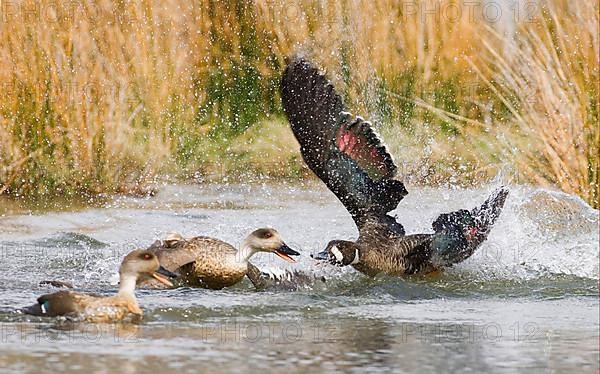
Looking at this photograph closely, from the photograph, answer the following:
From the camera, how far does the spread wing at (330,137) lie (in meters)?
10.6

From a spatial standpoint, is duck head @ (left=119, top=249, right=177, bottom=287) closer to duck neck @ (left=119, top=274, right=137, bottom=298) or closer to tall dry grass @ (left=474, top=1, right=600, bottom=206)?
duck neck @ (left=119, top=274, right=137, bottom=298)

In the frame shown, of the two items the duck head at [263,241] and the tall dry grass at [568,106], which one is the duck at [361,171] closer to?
the duck head at [263,241]

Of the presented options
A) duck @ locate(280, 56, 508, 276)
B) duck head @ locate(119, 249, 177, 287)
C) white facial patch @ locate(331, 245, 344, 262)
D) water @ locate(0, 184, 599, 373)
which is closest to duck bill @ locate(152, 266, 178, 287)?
duck head @ locate(119, 249, 177, 287)

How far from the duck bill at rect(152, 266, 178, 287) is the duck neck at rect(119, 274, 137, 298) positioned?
0.77 feet

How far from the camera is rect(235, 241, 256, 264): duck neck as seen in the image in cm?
1004

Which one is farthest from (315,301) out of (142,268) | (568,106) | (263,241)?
(568,106)

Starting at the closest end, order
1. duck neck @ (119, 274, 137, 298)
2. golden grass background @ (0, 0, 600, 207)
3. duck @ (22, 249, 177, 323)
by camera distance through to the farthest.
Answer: duck @ (22, 249, 177, 323)
duck neck @ (119, 274, 137, 298)
golden grass background @ (0, 0, 600, 207)

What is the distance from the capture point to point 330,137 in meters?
10.6

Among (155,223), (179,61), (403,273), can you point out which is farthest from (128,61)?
(403,273)

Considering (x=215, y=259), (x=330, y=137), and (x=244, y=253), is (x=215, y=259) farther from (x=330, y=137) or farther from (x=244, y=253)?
(x=330, y=137)

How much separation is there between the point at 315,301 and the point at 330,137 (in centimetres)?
152

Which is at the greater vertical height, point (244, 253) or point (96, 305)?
point (244, 253)

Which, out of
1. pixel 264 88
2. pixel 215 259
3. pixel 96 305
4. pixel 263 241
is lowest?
pixel 96 305

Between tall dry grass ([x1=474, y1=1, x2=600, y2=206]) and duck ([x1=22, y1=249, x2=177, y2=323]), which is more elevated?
tall dry grass ([x1=474, y1=1, x2=600, y2=206])
